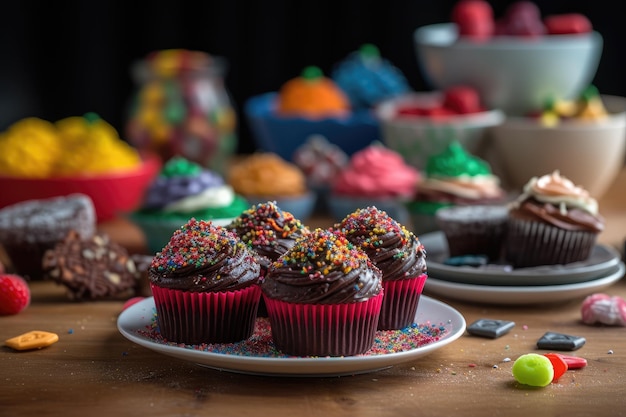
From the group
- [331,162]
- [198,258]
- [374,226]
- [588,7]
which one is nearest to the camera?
[198,258]

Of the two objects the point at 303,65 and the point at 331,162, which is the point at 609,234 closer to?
the point at 331,162

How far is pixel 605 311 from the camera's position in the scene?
196 cm

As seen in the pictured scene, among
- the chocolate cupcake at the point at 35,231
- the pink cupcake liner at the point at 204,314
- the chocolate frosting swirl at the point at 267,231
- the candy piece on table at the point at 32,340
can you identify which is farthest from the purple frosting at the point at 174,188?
the pink cupcake liner at the point at 204,314

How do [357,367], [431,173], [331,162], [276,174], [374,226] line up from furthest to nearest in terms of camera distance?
1. [331,162]
2. [276,174]
3. [431,173]
4. [374,226]
5. [357,367]

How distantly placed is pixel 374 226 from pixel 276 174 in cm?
110

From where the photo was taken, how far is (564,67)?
10.2 ft

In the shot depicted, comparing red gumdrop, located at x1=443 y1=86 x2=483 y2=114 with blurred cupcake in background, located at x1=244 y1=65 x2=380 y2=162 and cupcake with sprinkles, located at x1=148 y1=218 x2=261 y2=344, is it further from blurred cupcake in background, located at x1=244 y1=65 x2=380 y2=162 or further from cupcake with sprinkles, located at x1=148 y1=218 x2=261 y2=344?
cupcake with sprinkles, located at x1=148 y1=218 x2=261 y2=344

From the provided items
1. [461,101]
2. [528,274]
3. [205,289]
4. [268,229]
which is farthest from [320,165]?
[205,289]

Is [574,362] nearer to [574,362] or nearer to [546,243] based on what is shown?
[574,362]

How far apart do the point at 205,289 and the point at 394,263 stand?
0.33 m

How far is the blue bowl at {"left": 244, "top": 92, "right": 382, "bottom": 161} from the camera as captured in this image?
321cm

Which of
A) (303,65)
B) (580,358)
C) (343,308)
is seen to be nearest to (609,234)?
(580,358)

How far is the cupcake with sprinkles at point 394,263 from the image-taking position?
1.78m

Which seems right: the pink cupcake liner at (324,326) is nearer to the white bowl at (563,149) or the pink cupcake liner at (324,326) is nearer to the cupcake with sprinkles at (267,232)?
the cupcake with sprinkles at (267,232)
